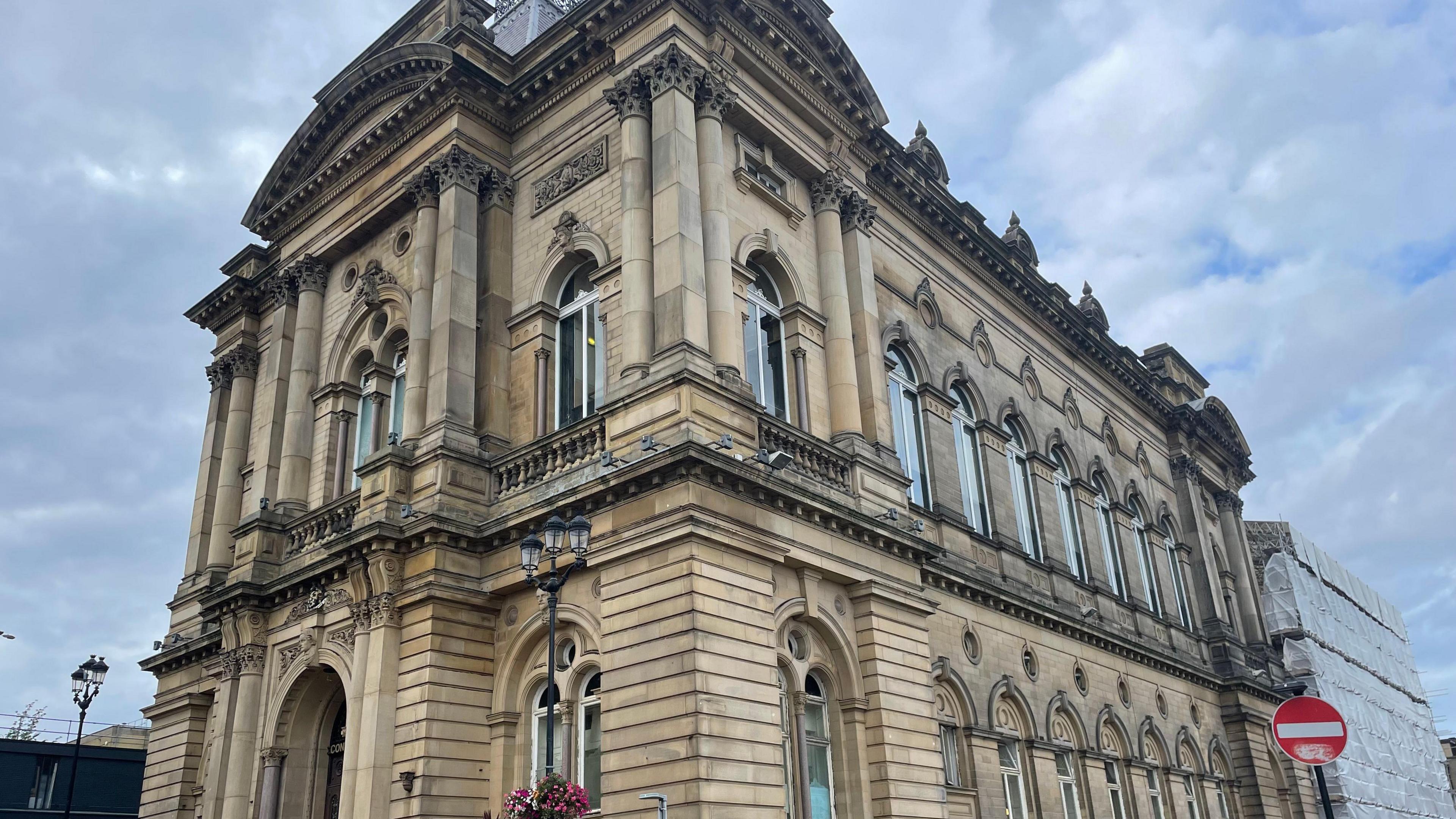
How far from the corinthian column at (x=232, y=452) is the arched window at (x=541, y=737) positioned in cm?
1165

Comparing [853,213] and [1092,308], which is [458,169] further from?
[1092,308]

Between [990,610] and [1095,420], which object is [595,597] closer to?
[990,610]

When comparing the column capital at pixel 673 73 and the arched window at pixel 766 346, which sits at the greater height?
the column capital at pixel 673 73

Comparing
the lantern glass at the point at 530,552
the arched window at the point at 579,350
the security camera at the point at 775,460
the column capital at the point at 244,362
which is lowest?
the lantern glass at the point at 530,552

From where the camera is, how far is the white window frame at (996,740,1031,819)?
77.3ft

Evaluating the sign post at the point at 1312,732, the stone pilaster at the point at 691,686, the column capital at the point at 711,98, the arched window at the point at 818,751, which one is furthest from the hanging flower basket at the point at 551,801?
the column capital at the point at 711,98

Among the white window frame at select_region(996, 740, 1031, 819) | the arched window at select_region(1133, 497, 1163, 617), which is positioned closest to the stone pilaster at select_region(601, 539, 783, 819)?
the white window frame at select_region(996, 740, 1031, 819)

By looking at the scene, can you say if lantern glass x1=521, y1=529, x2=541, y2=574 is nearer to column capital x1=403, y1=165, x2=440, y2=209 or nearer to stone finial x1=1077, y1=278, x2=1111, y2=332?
column capital x1=403, y1=165, x2=440, y2=209

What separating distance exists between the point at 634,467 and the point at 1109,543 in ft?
69.8

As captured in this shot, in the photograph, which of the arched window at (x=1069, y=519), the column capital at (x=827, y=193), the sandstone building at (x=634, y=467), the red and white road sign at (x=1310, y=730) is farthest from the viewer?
the arched window at (x=1069, y=519)

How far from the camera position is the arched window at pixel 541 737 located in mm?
17766

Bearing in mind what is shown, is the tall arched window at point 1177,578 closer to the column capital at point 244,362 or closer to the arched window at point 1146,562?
the arched window at point 1146,562

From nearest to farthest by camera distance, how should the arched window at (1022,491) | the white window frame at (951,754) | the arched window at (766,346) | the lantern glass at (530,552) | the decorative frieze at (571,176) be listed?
1. the lantern glass at (530,552)
2. the arched window at (766,346)
3. the decorative frieze at (571,176)
4. the white window frame at (951,754)
5. the arched window at (1022,491)

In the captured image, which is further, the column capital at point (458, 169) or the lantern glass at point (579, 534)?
the column capital at point (458, 169)
